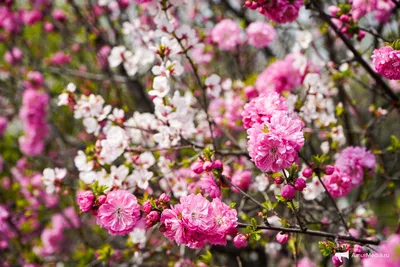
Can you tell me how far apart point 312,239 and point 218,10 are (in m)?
3.06

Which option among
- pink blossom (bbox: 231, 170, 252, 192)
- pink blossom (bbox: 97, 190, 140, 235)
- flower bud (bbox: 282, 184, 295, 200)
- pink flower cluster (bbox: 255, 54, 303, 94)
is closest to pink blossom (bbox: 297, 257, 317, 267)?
pink blossom (bbox: 231, 170, 252, 192)

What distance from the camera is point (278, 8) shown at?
2.42 metres

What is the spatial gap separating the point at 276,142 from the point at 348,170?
0.98 meters

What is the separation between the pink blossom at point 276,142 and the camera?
1706mm

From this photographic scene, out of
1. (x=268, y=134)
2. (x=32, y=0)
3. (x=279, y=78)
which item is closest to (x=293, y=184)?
(x=268, y=134)

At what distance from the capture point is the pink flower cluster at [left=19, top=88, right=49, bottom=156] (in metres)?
5.01

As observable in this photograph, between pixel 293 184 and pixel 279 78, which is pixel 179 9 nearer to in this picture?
pixel 279 78

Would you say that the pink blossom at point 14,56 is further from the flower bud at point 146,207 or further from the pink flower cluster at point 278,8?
the flower bud at point 146,207

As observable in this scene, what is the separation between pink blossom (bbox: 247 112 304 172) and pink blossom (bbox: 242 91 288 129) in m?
0.12

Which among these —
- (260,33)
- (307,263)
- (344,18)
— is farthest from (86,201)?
(307,263)

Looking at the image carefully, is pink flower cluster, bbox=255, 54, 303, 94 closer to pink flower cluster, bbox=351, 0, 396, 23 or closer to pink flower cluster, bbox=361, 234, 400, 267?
pink flower cluster, bbox=351, 0, 396, 23

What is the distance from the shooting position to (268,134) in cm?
169

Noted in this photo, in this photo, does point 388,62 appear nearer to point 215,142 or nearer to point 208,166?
point 208,166

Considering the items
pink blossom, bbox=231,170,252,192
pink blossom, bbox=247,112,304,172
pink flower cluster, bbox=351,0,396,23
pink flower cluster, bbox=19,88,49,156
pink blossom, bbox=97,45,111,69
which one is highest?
pink flower cluster, bbox=351,0,396,23
